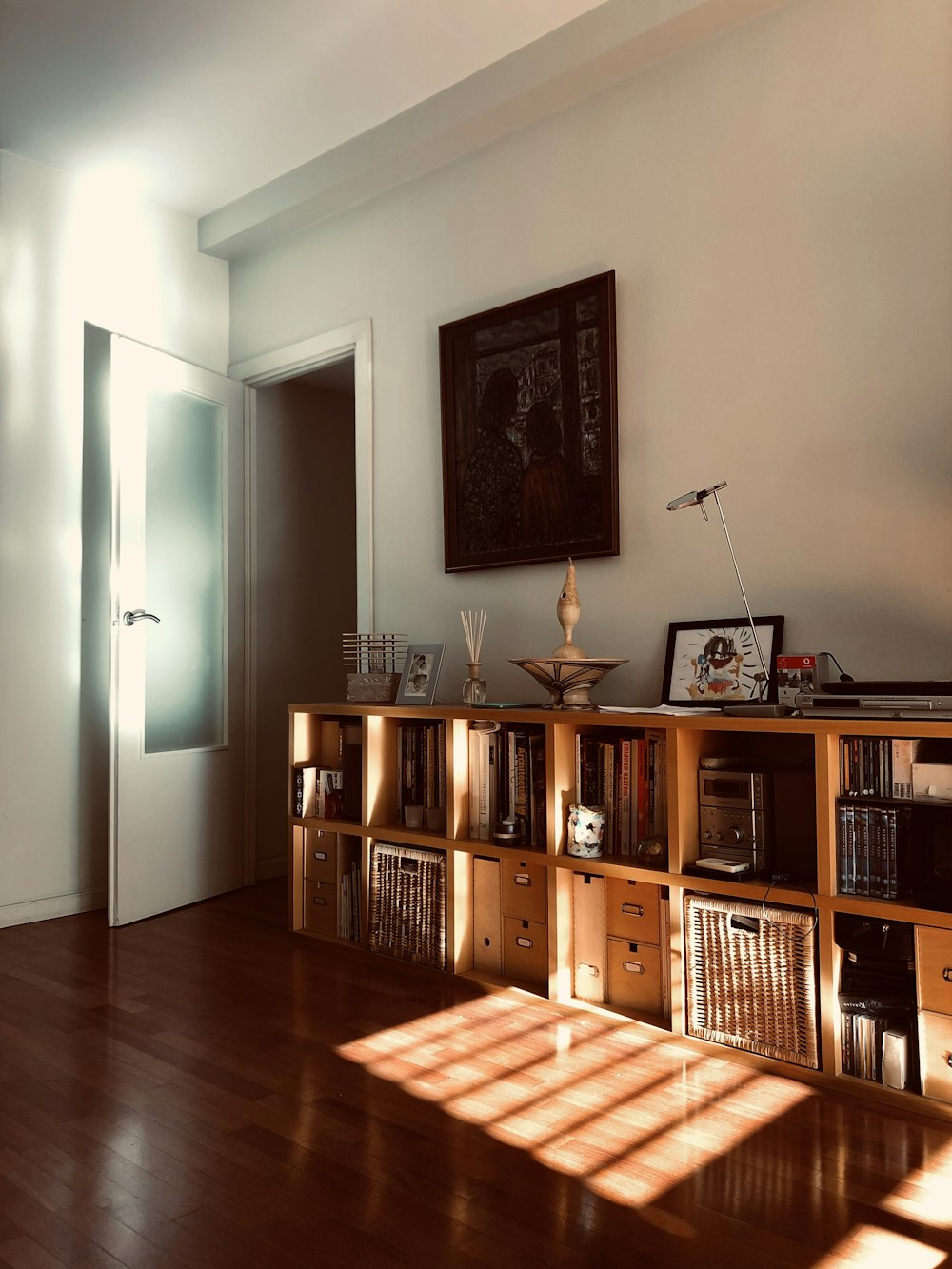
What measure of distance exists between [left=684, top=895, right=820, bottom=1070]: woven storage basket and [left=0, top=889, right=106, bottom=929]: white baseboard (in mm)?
2621

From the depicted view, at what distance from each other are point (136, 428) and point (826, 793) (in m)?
3.10

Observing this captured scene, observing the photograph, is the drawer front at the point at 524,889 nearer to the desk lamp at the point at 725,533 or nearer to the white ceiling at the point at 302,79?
the desk lamp at the point at 725,533

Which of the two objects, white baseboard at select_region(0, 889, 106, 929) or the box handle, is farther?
white baseboard at select_region(0, 889, 106, 929)

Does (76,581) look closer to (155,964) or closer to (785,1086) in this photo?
(155,964)

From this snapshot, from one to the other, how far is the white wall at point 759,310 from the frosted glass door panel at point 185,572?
123 cm

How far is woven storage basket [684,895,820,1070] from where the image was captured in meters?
2.39

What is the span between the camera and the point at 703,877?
257cm

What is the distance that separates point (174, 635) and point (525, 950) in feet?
7.19

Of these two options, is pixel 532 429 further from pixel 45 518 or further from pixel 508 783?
pixel 45 518

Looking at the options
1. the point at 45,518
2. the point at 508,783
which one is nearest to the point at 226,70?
the point at 45,518

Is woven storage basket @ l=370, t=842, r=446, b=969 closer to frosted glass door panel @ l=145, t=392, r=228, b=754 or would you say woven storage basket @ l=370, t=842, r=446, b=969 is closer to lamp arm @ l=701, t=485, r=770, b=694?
lamp arm @ l=701, t=485, r=770, b=694

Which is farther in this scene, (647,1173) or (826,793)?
(826,793)

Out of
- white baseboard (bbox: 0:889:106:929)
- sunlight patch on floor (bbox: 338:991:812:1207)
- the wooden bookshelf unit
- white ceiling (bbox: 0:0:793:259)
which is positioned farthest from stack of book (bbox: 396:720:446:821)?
white ceiling (bbox: 0:0:793:259)

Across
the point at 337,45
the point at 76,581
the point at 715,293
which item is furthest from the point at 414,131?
the point at 76,581
